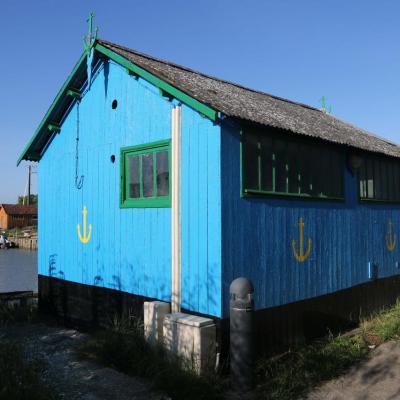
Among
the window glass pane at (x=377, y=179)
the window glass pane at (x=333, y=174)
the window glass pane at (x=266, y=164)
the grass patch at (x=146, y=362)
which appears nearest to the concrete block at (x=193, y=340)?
the grass patch at (x=146, y=362)

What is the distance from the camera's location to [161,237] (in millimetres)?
7422

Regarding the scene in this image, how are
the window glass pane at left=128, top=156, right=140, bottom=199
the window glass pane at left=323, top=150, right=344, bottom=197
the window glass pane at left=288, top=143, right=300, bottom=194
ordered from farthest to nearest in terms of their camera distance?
the window glass pane at left=323, top=150, right=344, bottom=197 → the window glass pane at left=128, top=156, right=140, bottom=199 → the window glass pane at left=288, top=143, right=300, bottom=194

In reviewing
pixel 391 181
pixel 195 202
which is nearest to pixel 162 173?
pixel 195 202

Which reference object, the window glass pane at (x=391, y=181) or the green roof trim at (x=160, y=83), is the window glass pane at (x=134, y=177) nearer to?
the green roof trim at (x=160, y=83)

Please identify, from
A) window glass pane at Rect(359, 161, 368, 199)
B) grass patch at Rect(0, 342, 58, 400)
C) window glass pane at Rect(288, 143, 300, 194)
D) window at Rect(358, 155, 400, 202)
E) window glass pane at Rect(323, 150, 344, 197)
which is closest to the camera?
grass patch at Rect(0, 342, 58, 400)

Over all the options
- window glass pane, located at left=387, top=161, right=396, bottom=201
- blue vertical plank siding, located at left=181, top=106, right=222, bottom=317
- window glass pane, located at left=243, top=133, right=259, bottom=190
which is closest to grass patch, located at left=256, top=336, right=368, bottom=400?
blue vertical plank siding, located at left=181, top=106, right=222, bottom=317

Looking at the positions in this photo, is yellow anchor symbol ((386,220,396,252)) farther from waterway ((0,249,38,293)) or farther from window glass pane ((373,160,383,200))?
waterway ((0,249,38,293))

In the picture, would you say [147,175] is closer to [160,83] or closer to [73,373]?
[160,83]

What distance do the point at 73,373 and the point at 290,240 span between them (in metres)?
4.09

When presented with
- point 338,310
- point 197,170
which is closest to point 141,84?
point 197,170

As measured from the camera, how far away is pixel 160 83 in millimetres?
7172

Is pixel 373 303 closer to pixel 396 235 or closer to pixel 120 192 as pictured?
pixel 396 235

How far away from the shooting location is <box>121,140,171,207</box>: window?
7.45m

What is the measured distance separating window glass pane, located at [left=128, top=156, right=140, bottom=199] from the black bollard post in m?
3.11
